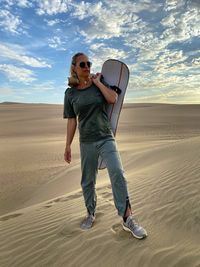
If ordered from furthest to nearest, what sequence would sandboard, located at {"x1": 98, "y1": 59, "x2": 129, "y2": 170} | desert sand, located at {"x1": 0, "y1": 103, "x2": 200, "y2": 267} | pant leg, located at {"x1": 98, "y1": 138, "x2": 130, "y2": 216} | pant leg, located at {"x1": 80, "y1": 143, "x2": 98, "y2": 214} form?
sandboard, located at {"x1": 98, "y1": 59, "x2": 129, "y2": 170}
pant leg, located at {"x1": 80, "y1": 143, "x2": 98, "y2": 214}
pant leg, located at {"x1": 98, "y1": 138, "x2": 130, "y2": 216}
desert sand, located at {"x1": 0, "y1": 103, "x2": 200, "y2": 267}

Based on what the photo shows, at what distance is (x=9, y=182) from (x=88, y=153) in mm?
7029

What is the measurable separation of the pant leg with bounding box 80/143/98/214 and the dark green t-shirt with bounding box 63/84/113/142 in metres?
0.13

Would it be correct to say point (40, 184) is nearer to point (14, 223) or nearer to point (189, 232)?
point (14, 223)

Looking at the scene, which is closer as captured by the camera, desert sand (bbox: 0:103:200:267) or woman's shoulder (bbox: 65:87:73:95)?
desert sand (bbox: 0:103:200:267)

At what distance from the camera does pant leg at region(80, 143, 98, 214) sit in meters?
4.45

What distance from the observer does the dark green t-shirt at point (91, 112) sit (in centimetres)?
434

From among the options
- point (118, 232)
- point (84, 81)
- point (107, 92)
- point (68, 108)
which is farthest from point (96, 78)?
point (118, 232)

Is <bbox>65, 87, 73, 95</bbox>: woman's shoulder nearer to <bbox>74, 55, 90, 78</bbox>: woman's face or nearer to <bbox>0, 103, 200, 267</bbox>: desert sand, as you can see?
<bbox>74, 55, 90, 78</bbox>: woman's face

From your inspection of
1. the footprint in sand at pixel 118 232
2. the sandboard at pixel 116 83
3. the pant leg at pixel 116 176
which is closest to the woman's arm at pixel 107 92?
the sandboard at pixel 116 83

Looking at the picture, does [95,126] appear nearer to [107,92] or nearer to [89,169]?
[107,92]

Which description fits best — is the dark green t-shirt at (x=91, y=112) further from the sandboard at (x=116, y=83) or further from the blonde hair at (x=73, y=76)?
the sandboard at (x=116, y=83)

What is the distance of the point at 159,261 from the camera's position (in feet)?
12.2


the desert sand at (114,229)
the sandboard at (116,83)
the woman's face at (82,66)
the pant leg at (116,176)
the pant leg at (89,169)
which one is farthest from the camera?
the sandboard at (116,83)

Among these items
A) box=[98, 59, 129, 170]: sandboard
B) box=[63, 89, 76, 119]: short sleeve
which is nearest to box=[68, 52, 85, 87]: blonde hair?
box=[63, 89, 76, 119]: short sleeve
